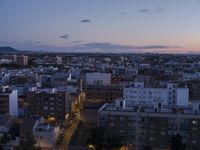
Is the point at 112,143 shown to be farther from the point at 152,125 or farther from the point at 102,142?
the point at 152,125

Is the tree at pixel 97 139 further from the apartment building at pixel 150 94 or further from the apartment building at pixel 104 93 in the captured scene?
the apartment building at pixel 104 93

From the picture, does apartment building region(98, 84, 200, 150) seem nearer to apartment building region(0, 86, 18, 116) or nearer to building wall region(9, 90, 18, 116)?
apartment building region(0, 86, 18, 116)

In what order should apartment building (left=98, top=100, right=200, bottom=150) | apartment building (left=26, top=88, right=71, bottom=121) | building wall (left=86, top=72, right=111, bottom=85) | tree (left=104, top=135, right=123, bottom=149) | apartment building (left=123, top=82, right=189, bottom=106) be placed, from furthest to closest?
1. building wall (left=86, top=72, right=111, bottom=85)
2. apartment building (left=123, top=82, right=189, bottom=106)
3. apartment building (left=26, top=88, right=71, bottom=121)
4. apartment building (left=98, top=100, right=200, bottom=150)
5. tree (left=104, top=135, right=123, bottom=149)

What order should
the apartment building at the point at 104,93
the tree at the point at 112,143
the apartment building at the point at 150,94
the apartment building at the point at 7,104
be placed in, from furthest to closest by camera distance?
the apartment building at the point at 104,93 < the apartment building at the point at 150,94 < the apartment building at the point at 7,104 < the tree at the point at 112,143

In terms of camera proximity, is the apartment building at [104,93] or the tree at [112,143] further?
the apartment building at [104,93]

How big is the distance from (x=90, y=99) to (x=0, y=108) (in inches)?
219

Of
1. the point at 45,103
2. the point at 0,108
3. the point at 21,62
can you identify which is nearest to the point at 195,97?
the point at 45,103

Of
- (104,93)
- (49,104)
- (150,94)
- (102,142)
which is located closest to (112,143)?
(102,142)

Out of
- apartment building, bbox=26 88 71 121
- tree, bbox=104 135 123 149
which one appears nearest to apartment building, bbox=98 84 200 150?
tree, bbox=104 135 123 149

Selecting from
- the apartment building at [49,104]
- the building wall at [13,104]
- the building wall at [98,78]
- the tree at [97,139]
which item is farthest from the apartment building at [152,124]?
the building wall at [98,78]

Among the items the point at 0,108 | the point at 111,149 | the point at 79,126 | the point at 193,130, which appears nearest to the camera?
the point at 111,149

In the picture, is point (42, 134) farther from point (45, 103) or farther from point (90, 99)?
point (90, 99)

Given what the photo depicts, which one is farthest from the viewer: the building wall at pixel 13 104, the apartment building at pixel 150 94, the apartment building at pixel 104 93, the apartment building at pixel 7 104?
the apartment building at pixel 104 93

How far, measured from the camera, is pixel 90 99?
18375mm
